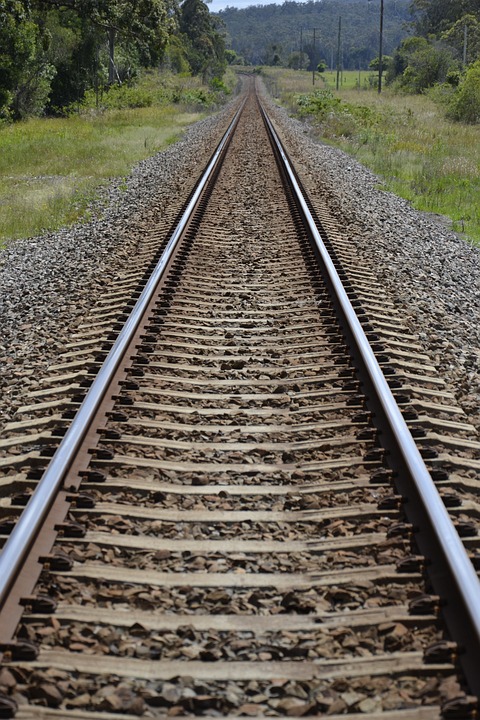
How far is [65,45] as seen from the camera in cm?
3981

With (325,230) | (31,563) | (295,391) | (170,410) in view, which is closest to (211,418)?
(170,410)

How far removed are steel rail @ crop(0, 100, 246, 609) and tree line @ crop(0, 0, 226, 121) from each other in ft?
75.5

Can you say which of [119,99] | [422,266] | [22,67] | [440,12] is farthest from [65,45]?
[440,12]

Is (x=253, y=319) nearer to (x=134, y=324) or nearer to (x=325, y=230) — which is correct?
(x=134, y=324)

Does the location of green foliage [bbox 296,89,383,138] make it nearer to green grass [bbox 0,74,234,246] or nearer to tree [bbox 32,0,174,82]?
green grass [bbox 0,74,234,246]

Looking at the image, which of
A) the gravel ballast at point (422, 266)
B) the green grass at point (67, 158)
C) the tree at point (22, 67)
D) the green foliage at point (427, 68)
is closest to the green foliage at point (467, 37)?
the green foliage at point (427, 68)

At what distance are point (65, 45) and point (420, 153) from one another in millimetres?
26208

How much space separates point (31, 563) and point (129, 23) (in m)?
36.4

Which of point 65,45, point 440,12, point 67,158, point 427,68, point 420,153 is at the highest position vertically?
point 440,12

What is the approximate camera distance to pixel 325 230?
9.83 meters

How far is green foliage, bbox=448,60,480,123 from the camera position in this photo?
101 ft

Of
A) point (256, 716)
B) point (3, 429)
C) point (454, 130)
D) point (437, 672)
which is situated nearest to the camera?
point (256, 716)

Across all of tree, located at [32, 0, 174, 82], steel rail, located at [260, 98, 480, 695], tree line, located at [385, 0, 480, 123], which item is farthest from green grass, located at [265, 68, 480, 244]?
tree, located at [32, 0, 174, 82]

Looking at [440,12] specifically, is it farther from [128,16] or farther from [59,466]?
[59,466]
